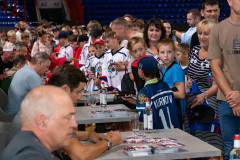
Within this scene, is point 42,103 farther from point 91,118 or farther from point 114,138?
point 91,118

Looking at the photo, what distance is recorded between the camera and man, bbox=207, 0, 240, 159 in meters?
2.94

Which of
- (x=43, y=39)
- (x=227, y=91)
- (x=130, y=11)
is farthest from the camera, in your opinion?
(x=130, y=11)

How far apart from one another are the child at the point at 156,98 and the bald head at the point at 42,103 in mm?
1826

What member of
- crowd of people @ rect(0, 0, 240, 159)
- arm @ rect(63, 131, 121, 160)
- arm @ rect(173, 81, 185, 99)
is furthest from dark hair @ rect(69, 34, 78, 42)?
arm @ rect(63, 131, 121, 160)

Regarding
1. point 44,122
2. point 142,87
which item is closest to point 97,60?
point 142,87

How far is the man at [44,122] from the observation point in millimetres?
1425

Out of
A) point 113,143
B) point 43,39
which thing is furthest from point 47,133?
point 43,39

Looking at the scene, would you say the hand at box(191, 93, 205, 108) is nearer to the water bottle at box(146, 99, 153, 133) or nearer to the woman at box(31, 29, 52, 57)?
the water bottle at box(146, 99, 153, 133)

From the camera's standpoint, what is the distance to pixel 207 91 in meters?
3.84

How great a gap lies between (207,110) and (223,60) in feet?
2.86

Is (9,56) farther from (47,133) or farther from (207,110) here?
(47,133)

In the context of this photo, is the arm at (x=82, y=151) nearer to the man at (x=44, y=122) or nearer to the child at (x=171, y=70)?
the man at (x=44, y=122)

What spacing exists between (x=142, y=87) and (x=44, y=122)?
2.81 m

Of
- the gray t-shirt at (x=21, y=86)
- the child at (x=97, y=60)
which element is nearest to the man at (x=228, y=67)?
the gray t-shirt at (x=21, y=86)
